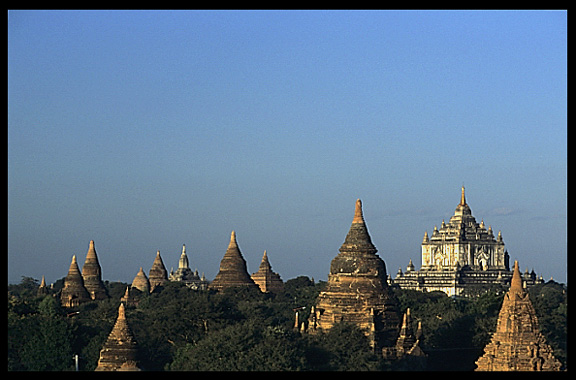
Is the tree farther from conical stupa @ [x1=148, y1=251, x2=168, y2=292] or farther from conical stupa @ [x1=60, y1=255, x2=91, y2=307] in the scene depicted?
conical stupa @ [x1=148, y1=251, x2=168, y2=292]

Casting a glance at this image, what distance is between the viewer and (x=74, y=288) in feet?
279

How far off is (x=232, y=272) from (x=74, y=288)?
11078 millimetres

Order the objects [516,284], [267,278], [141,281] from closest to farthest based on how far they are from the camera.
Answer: [516,284] → [267,278] → [141,281]

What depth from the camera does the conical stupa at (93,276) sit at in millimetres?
88750

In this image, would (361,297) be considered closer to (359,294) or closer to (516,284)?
(359,294)

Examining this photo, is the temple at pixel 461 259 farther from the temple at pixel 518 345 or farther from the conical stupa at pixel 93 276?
the temple at pixel 518 345

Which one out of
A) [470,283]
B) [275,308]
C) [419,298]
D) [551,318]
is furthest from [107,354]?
[470,283]

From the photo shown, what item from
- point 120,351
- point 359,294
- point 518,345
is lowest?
point 120,351

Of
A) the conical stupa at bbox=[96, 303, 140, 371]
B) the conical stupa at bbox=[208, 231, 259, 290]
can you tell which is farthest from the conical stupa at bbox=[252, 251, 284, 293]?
the conical stupa at bbox=[96, 303, 140, 371]

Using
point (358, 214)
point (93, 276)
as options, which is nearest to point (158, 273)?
point (93, 276)

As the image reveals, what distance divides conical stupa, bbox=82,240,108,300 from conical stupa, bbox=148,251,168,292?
26.1 m

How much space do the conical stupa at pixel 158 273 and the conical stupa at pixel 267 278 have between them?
17266 mm

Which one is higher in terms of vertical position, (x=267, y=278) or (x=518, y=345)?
(x=267, y=278)
